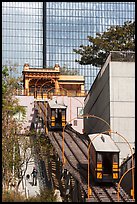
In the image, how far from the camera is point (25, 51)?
108 m

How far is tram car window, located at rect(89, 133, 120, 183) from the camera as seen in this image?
2778cm

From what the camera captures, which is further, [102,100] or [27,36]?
[27,36]

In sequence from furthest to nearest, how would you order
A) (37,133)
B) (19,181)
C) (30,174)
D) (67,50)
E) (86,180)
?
(67,50) < (37,133) < (30,174) < (19,181) < (86,180)

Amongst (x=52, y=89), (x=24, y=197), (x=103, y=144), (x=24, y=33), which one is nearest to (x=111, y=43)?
(x=52, y=89)

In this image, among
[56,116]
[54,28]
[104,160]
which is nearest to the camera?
[104,160]

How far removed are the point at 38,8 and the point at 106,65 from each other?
243 feet

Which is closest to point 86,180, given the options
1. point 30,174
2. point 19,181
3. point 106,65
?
point 19,181

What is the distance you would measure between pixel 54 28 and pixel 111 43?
5675 cm

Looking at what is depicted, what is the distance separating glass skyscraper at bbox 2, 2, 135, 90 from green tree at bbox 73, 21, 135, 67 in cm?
5076

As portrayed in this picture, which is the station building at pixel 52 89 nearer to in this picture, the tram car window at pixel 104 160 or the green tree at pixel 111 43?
the green tree at pixel 111 43

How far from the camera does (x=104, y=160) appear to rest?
2825 cm

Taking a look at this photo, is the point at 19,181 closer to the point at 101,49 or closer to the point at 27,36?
the point at 101,49

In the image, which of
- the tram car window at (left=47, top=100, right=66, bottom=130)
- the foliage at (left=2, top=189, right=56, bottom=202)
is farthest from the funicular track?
the foliage at (left=2, top=189, right=56, bottom=202)

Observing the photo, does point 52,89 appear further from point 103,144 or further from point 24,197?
point 24,197
